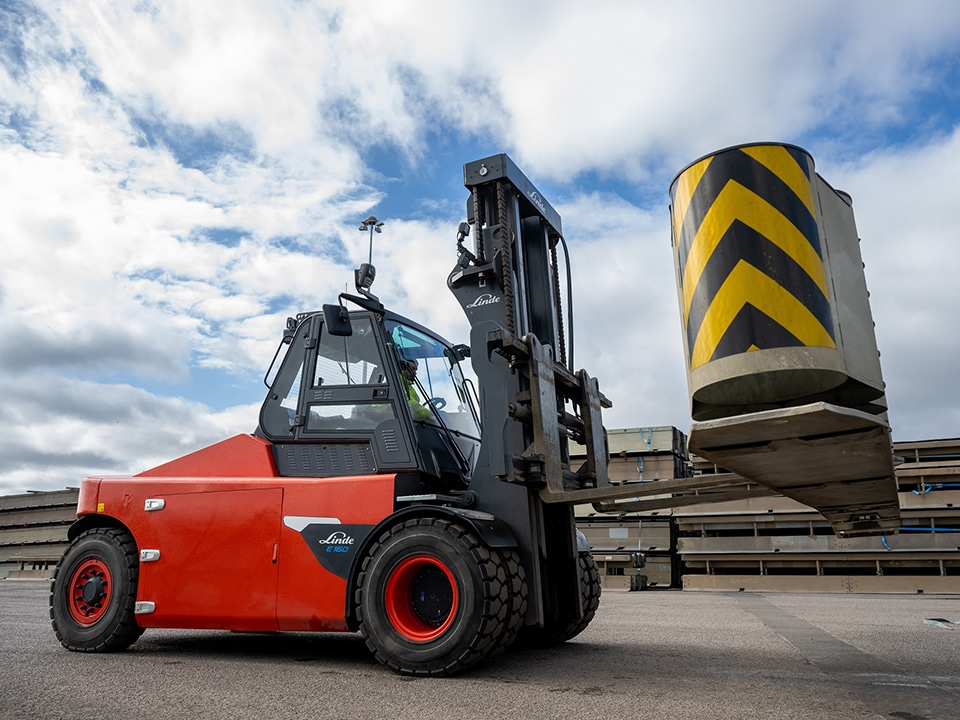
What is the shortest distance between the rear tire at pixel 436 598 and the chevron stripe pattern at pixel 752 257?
6.47ft

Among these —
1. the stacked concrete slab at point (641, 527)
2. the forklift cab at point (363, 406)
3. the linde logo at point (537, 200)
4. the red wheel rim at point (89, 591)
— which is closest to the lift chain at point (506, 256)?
the linde logo at point (537, 200)

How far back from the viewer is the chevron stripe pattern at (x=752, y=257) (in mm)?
2836

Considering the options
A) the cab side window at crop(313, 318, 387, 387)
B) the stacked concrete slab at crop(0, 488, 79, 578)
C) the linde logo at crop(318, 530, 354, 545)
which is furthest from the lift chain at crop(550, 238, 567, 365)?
the stacked concrete slab at crop(0, 488, 79, 578)

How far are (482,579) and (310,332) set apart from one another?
238 cm

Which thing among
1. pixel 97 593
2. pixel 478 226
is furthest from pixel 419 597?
pixel 97 593

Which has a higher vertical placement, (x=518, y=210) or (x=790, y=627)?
(x=518, y=210)

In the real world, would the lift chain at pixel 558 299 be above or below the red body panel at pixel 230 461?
above

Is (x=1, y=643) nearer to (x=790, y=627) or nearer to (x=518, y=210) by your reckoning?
(x=518, y=210)

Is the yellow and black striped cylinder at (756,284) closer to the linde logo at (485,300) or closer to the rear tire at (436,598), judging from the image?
the rear tire at (436,598)

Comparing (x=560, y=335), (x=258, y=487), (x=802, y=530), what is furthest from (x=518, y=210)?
(x=802, y=530)

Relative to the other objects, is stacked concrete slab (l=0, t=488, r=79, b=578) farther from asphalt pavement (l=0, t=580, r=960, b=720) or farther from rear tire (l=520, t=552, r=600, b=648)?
rear tire (l=520, t=552, r=600, b=648)

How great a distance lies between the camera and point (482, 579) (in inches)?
168

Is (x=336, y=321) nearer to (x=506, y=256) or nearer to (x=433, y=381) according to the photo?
(x=433, y=381)

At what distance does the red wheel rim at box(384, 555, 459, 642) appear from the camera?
450 centimetres
